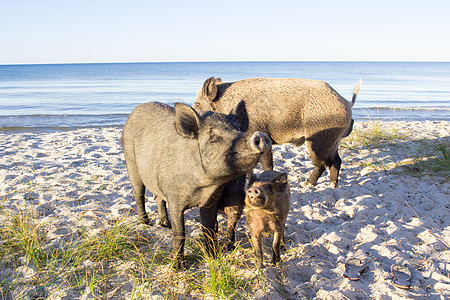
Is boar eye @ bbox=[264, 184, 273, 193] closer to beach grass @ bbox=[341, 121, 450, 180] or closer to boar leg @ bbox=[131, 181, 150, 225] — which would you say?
boar leg @ bbox=[131, 181, 150, 225]

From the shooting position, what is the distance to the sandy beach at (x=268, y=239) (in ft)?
9.24

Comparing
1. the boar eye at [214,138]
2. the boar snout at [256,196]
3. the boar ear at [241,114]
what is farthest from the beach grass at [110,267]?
the boar ear at [241,114]

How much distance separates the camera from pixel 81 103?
59.8 feet

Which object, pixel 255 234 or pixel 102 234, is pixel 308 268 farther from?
pixel 102 234

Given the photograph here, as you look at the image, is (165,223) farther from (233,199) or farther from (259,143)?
(259,143)

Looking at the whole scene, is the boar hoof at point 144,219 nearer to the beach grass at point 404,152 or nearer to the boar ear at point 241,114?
the boar ear at point 241,114

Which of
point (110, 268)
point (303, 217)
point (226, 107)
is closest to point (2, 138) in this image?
point (226, 107)

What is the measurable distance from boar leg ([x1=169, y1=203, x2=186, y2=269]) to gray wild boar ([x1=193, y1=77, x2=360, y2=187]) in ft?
7.23

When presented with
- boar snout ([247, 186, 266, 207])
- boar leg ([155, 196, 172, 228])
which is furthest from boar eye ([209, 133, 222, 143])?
boar leg ([155, 196, 172, 228])

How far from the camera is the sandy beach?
9.24 feet

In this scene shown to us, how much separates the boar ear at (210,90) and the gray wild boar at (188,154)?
1.67 m

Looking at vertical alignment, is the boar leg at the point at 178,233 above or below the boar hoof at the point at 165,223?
above

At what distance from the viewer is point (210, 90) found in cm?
523

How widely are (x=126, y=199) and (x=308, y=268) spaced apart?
2616 mm
